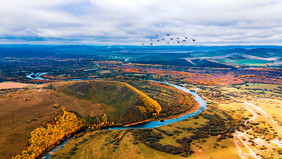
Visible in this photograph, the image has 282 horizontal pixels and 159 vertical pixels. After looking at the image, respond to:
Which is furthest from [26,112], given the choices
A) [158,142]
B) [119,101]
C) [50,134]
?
[158,142]

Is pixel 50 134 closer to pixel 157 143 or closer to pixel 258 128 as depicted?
pixel 157 143

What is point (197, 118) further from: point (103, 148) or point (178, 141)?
point (103, 148)

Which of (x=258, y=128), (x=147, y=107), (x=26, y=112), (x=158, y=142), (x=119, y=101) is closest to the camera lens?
(x=158, y=142)

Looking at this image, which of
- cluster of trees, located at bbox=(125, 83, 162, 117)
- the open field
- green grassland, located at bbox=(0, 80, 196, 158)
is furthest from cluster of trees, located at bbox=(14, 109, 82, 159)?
the open field

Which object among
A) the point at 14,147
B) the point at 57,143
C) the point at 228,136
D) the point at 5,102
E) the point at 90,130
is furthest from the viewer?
the point at 5,102

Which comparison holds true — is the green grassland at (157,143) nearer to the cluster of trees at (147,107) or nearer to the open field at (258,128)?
the open field at (258,128)

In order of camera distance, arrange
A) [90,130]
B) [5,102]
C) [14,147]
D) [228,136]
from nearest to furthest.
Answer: [14,147]
[228,136]
[90,130]
[5,102]

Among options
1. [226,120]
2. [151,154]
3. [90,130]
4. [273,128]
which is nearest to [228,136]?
[226,120]
